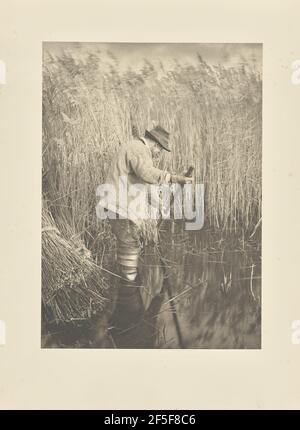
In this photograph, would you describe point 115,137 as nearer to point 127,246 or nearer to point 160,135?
point 160,135

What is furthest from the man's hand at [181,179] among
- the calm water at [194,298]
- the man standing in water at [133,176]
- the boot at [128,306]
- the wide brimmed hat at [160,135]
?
the boot at [128,306]

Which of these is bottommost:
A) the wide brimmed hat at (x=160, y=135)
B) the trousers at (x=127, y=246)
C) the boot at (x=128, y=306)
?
the boot at (x=128, y=306)

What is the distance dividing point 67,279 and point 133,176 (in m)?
0.58

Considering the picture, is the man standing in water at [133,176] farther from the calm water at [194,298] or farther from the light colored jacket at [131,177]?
the calm water at [194,298]

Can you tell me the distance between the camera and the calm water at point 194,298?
476 centimetres

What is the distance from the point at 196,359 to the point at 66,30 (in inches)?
66.3

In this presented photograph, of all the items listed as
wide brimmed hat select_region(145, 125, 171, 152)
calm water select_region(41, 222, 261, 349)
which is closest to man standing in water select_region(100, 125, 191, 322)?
wide brimmed hat select_region(145, 125, 171, 152)

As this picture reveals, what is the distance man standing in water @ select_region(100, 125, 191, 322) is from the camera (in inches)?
187

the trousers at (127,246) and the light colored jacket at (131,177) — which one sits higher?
the light colored jacket at (131,177)

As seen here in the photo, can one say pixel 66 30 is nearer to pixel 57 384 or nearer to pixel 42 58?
pixel 42 58

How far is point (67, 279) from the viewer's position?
477cm

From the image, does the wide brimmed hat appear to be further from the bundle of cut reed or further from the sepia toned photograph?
the bundle of cut reed

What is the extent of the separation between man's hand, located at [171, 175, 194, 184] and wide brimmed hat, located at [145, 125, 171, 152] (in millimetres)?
134

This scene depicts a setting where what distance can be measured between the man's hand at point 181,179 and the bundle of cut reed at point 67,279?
0.54 metres
